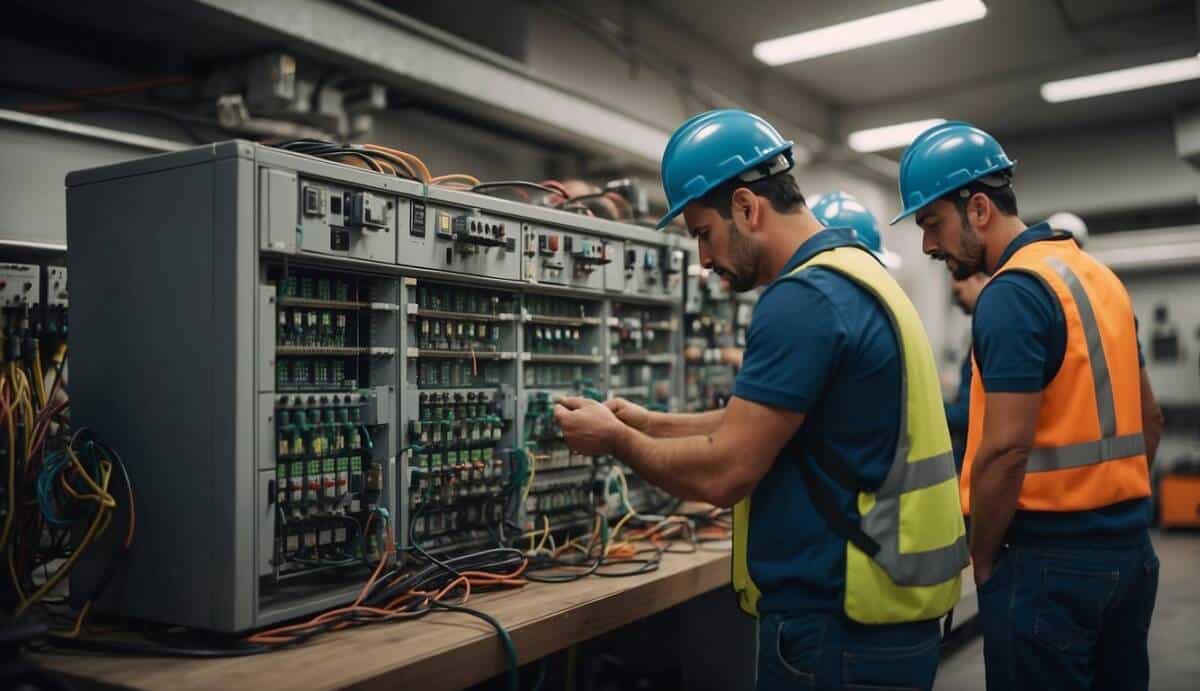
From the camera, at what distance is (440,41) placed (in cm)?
376

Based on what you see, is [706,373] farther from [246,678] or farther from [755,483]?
[246,678]

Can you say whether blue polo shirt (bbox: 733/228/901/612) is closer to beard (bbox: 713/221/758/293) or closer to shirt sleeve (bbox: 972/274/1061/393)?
beard (bbox: 713/221/758/293)

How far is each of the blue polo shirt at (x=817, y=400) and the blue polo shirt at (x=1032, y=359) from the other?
0.48 metres

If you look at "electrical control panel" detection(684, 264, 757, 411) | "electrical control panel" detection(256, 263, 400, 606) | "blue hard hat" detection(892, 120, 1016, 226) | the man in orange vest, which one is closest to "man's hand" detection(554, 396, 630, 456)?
"electrical control panel" detection(256, 263, 400, 606)

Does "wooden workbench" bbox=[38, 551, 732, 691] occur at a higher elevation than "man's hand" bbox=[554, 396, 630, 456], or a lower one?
lower

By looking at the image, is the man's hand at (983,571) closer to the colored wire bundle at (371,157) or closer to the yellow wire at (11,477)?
the colored wire bundle at (371,157)

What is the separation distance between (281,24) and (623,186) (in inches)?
52.2

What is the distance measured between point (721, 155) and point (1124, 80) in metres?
5.83

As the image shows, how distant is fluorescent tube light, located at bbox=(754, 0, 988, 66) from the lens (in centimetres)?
487

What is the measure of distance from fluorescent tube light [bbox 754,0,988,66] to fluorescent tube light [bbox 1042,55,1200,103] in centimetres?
147

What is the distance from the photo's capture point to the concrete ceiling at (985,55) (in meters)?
5.42

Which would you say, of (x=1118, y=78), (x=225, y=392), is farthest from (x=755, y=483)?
(x=1118, y=78)

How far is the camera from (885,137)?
7.36m

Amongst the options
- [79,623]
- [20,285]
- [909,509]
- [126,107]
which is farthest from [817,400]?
[126,107]
